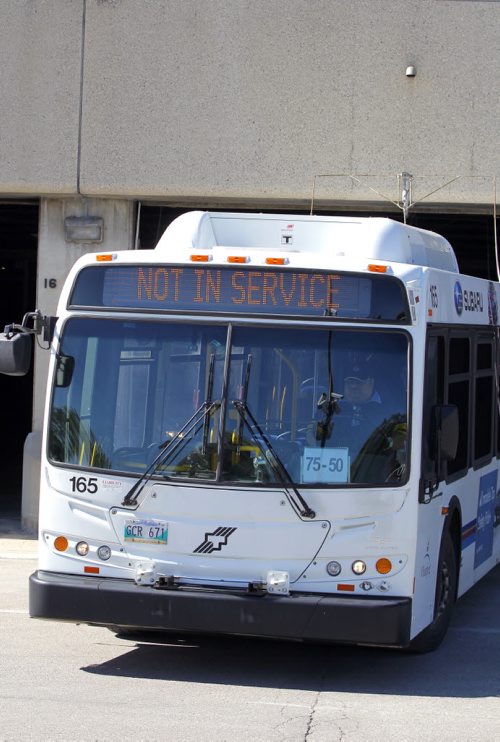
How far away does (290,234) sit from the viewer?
8547 mm

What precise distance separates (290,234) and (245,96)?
547cm

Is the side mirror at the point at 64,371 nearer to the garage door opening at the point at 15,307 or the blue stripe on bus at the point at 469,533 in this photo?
the blue stripe on bus at the point at 469,533

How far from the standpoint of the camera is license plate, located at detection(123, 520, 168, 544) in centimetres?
739

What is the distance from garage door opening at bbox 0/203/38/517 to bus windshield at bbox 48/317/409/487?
849 centimetres

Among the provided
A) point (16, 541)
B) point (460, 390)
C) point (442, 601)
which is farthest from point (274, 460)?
point (16, 541)

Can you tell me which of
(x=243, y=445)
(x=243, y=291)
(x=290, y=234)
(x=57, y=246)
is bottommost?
(x=243, y=445)

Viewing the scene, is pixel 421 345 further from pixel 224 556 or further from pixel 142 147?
pixel 142 147

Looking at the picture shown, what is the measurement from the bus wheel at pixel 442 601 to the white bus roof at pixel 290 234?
2.04m

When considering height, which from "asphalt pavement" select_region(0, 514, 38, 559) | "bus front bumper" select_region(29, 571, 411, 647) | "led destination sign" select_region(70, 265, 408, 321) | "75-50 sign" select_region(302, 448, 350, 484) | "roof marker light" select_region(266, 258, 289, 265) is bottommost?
"asphalt pavement" select_region(0, 514, 38, 559)

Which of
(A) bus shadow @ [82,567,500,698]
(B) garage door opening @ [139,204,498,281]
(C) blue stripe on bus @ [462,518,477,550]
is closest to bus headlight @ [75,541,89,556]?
(A) bus shadow @ [82,567,500,698]

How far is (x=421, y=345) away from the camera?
24.5 feet

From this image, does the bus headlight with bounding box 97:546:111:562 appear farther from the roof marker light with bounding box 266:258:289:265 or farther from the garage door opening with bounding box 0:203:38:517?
the garage door opening with bounding box 0:203:38:517

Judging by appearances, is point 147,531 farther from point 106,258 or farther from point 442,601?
point 442,601

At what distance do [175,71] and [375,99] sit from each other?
89.0 inches
